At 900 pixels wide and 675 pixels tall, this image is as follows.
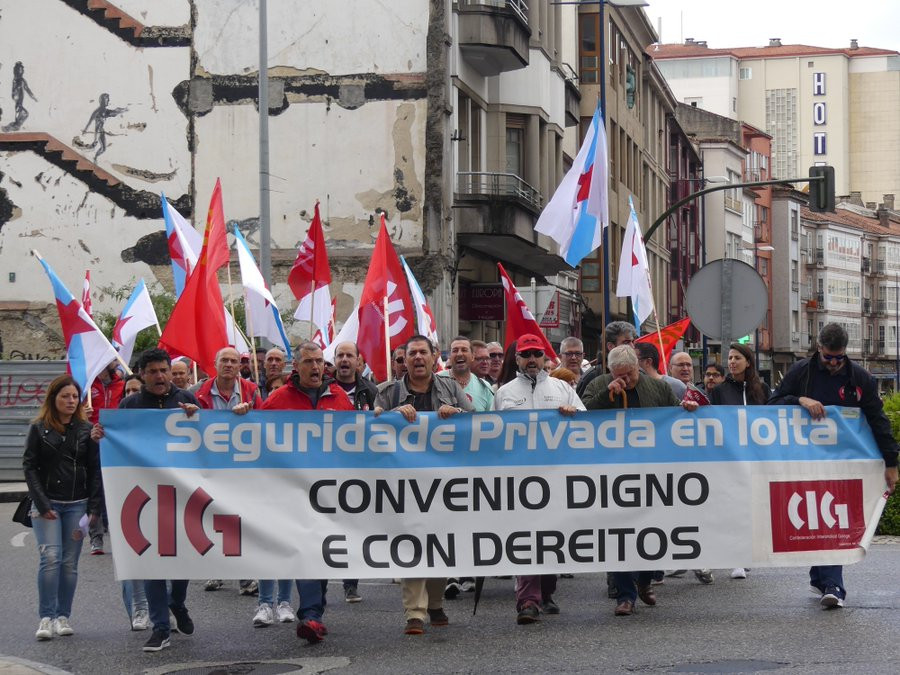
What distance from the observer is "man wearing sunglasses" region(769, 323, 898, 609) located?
33.6 feet

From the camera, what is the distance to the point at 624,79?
56062 millimetres

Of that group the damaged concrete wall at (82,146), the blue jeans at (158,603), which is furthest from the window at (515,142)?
the blue jeans at (158,603)

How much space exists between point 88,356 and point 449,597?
15.8 ft

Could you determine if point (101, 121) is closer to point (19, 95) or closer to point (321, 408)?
point (19, 95)

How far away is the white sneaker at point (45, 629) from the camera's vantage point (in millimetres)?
9812

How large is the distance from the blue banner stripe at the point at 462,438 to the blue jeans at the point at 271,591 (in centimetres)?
92

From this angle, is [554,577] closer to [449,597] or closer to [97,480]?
[449,597]

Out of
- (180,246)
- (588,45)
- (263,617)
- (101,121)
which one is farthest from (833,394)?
(588,45)

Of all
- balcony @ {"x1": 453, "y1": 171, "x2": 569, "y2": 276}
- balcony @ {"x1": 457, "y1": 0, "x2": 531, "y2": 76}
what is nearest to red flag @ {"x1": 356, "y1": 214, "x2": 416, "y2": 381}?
balcony @ {"x1": 453, "y1": 171, "x2": 569, "y2": 276}

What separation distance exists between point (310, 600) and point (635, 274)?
9.89 meters

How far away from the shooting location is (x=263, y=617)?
1005 centimetres

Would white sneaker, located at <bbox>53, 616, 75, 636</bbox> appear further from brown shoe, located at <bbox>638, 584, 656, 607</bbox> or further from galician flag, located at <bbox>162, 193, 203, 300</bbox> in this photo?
galician flag, located at <bbox>162, 193, 203, 300</bbox>

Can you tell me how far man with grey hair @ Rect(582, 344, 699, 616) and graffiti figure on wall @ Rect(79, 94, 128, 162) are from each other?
2277 centimetres

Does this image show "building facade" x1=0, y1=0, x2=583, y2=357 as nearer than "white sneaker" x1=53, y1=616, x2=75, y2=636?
No
